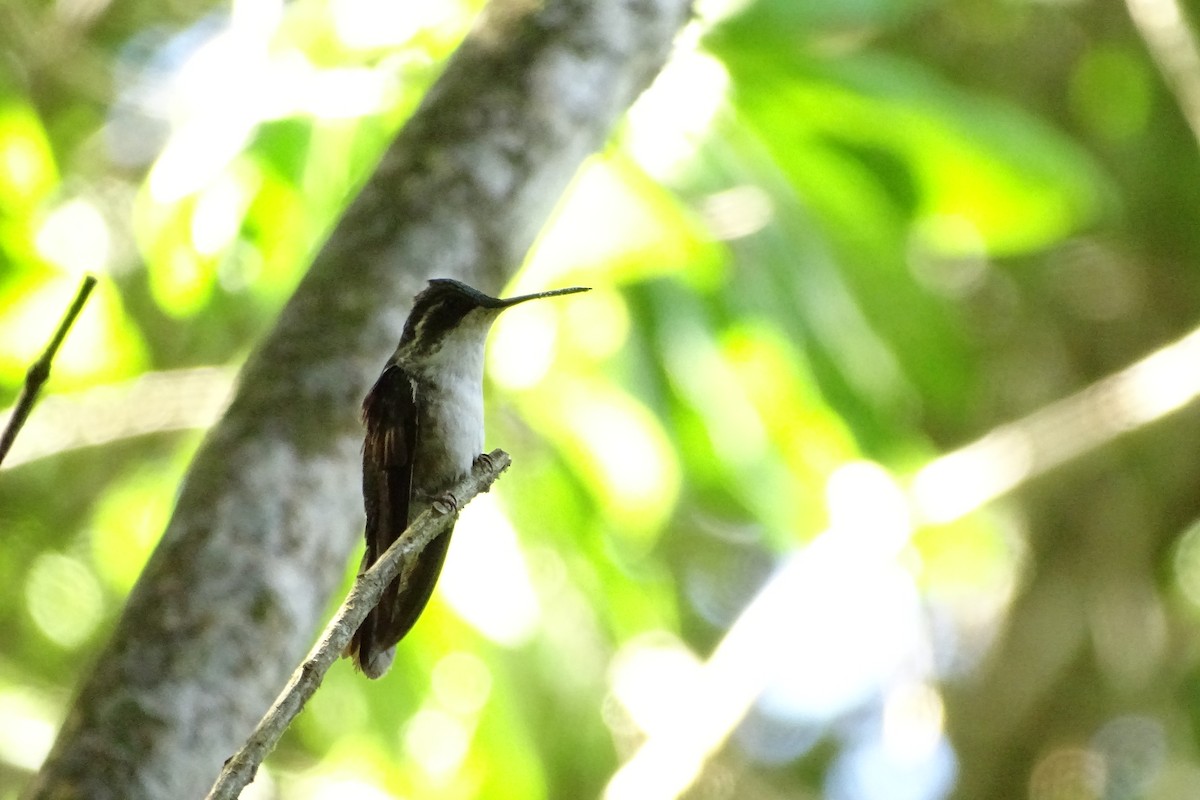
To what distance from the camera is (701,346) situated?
3545mm

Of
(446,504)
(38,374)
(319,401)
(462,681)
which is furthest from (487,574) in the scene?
(38,374)

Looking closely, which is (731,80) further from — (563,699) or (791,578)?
(563,699)

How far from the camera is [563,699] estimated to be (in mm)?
5008

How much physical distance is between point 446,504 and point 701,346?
1893mm

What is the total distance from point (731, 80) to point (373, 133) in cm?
107

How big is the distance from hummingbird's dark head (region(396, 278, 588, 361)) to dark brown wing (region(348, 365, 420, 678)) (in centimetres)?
12

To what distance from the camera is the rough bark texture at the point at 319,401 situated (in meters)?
1.87

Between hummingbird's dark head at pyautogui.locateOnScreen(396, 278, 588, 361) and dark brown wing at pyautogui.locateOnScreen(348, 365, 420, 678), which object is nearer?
dark brown wing at pyautogui.locateOnScreen(348, 365, 420, 678)

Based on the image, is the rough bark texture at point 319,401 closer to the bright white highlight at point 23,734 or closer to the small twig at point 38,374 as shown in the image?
the small twig at point 38,374

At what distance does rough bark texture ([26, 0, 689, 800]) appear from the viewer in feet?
6.15

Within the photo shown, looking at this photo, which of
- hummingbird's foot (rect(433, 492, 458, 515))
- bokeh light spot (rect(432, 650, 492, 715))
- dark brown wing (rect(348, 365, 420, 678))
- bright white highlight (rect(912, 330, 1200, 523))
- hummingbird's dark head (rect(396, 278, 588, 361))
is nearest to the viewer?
hummingbird's foot (rect(433, 492, 458, 515))

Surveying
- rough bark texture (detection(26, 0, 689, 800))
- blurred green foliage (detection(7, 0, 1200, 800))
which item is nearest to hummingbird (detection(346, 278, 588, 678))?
rough bark texture (detection(26, 0, 689, 800))

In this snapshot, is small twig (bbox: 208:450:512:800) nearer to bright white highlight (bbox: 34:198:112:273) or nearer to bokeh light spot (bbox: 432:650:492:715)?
bokeh light spot (bbox: 432:650:492:715)

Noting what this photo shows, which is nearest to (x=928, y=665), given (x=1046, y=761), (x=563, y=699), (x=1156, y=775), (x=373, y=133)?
(x=1046, y=761)
